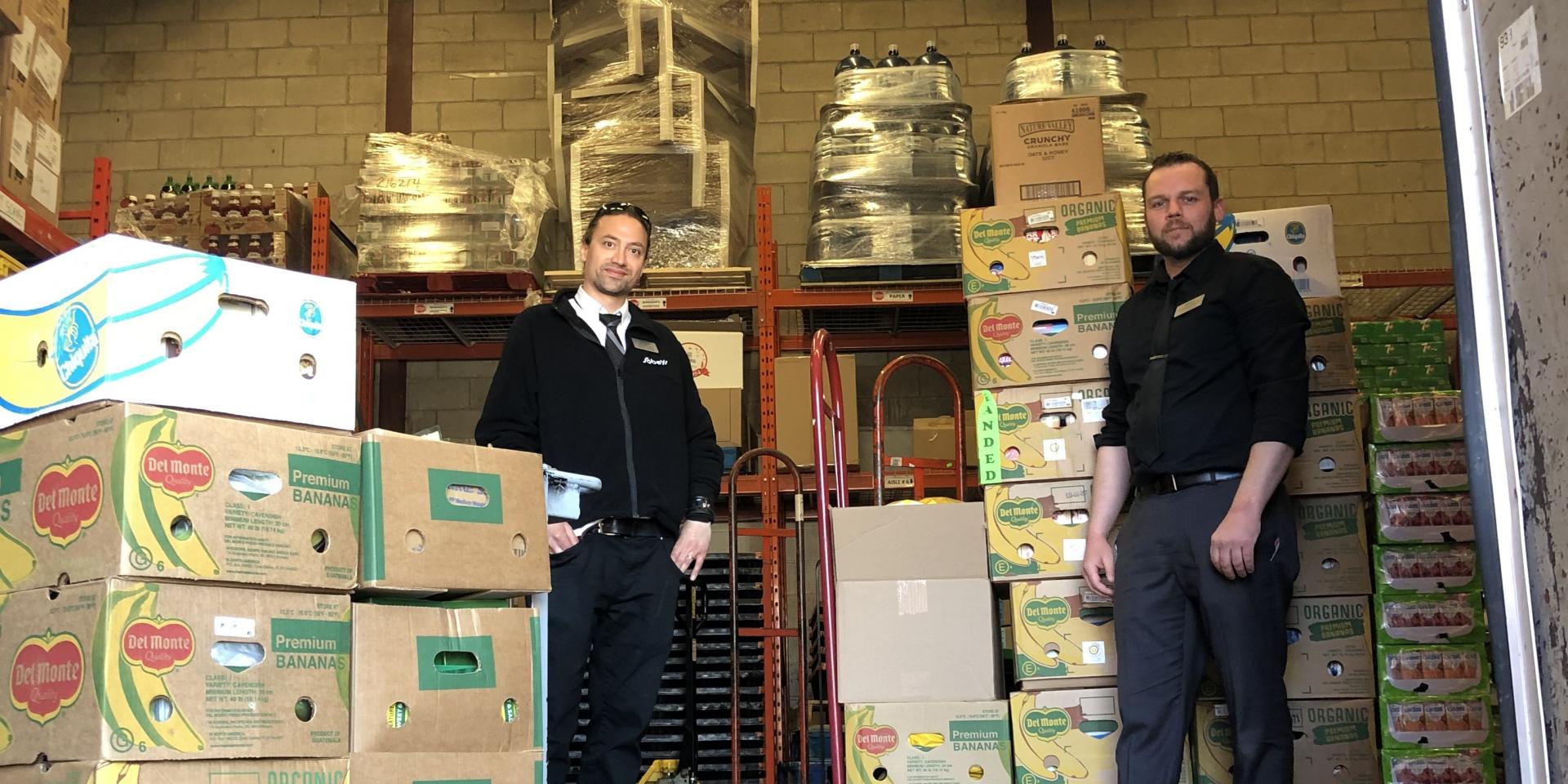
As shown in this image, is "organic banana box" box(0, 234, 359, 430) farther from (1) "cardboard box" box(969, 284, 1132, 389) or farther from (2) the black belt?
(1) "cardboard box" box(969, 284, 1132, 389)

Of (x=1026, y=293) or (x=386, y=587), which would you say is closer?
(x=386, y=587)

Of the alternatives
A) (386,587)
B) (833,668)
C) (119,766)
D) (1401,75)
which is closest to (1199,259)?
(833,668)

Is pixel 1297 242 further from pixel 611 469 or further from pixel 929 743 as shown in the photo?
pixel 611 469

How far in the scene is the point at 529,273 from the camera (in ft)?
22.1

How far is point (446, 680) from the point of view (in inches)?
108

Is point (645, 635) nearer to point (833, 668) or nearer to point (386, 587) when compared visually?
point (833, 668)

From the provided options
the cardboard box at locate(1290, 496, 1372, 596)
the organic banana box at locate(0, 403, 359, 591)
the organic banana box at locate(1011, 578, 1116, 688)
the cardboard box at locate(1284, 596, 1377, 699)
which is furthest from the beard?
the organic banana box at locate(0, 403, 359, 591)

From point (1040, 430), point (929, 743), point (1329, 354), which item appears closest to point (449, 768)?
point (929, 743)

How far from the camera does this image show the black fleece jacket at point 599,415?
3.95 meters

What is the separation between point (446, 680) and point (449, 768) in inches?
6.3

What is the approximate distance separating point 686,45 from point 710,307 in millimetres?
1260

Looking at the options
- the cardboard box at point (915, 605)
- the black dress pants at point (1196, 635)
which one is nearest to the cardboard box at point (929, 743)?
the cardboard box at point (915, 605)

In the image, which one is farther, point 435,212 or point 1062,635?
point 435,212

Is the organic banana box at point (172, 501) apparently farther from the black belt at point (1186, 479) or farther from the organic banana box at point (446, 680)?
the black belt at point (1186, 479)
